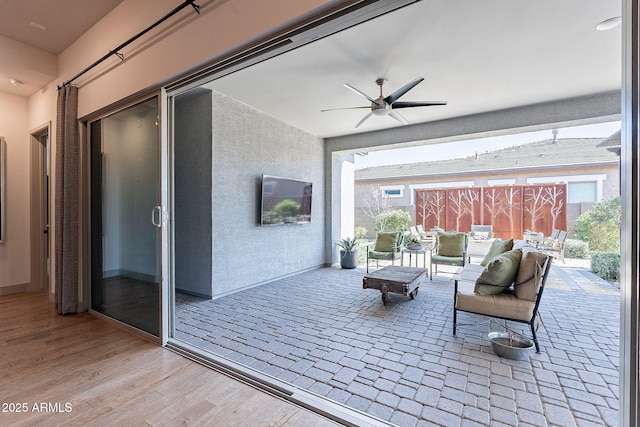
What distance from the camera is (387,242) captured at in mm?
5926

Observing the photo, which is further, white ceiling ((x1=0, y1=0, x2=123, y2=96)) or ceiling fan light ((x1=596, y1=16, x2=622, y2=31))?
Result: white ceiling ((x1=0, y1=0, x2=123, y2=96))

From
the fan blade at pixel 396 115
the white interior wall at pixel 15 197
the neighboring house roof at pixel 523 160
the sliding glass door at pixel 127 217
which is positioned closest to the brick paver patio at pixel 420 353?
the sliding glass door at pixel 127 217

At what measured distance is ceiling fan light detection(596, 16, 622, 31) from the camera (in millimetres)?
2623

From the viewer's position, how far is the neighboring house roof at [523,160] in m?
7.97

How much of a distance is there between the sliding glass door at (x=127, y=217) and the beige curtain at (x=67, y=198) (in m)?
0.18

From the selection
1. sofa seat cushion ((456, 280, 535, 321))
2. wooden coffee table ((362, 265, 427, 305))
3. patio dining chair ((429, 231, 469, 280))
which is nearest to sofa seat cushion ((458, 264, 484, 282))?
sofa seat cushion ((456, 280, 535, 321))

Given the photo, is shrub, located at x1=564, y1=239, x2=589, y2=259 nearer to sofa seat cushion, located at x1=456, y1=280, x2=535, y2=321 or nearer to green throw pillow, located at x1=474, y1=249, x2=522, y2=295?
green throw pillow, located at x1=474, y1=249, x2=522, y2=295

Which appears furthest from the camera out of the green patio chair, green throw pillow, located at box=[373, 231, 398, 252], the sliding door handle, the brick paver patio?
green throw pillow, located at box=[373, 231, 398, 252]

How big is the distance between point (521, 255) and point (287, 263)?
12.5ft

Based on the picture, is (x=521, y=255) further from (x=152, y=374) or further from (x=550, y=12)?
(x=152, y=374)

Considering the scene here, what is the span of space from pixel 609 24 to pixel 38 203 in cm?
736

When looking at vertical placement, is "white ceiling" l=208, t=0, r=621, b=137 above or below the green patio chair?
above

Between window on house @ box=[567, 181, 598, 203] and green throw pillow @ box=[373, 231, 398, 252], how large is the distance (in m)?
5.87

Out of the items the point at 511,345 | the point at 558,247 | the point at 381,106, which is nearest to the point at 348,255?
the point at 381,106
